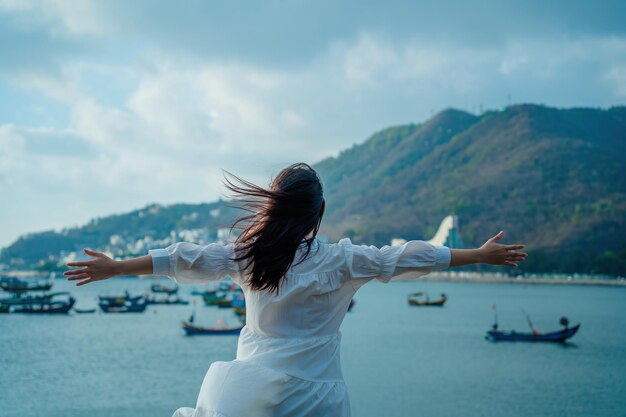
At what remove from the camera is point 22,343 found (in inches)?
1281

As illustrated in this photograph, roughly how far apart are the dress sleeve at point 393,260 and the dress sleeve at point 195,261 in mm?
274

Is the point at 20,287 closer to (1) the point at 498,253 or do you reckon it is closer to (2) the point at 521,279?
(1) the point at 498,253

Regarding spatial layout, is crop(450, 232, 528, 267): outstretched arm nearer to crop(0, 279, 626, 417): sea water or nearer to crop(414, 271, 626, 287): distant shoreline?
crop(0, 279, 626, 417): sea water

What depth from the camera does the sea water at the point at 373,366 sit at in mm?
18844

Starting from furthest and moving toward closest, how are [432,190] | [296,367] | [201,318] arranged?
[432,190]
[201,318]
[296,367]

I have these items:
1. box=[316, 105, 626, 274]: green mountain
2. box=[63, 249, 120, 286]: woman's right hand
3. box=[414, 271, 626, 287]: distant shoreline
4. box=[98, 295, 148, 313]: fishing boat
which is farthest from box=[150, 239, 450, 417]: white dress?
box=[316, 105, 626, 274]: green mountain

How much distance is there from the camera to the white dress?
1.70 m

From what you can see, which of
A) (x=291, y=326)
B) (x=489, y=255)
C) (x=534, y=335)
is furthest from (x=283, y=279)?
(x=534, y=335)

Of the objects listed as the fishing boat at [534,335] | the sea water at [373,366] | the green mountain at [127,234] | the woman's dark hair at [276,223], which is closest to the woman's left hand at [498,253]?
the woman's dark hair at [276,223]

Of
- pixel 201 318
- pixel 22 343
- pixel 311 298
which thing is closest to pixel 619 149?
pixel 201 318

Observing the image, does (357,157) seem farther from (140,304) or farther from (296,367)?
(296,367)

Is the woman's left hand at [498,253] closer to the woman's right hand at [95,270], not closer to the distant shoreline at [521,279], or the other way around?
the woman's right hand at [95,270]

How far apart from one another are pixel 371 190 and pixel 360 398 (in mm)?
112774

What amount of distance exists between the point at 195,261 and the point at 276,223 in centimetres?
20
